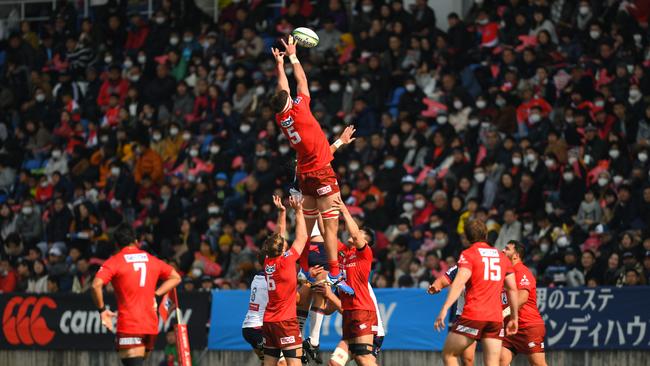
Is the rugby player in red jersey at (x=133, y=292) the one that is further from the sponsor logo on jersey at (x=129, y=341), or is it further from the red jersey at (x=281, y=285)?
the red jersey at (x=281, y=285)

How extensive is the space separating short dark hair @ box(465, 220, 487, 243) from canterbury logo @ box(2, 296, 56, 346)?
39.0 ft

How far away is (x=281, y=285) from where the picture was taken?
17.5m

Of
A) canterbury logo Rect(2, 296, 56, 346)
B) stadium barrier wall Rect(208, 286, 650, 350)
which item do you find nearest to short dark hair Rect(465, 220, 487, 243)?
stadium barrier wall Rect(208, 286, 650, 350)

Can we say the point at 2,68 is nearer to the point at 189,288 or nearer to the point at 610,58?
the point at 189,288

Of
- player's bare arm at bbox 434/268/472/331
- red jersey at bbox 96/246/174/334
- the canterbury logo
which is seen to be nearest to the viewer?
player's bare arm at bbox 434/268/472/331

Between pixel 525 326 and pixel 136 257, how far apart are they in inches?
226

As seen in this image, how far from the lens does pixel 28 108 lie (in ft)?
111

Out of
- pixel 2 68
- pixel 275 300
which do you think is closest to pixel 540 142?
pixel 275 300

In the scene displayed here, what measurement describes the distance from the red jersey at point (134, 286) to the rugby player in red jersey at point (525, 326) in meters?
5.05

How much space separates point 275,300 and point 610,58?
12.4 metres

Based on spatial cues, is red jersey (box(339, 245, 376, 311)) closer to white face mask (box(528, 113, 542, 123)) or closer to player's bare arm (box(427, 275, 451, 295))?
player's bare arm (box(427, 275, 451, 295))

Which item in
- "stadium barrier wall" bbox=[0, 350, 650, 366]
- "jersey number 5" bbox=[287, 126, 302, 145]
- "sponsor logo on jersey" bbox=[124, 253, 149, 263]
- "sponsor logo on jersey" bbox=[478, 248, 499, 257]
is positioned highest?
"jersey number 5" bbox=[287, 126, 302, 145]

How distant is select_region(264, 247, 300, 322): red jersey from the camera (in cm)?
→ 1748

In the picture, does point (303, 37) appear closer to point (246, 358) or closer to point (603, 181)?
point (246, 358)
